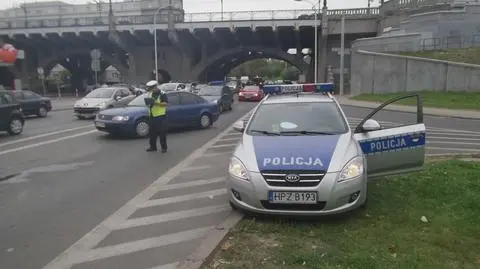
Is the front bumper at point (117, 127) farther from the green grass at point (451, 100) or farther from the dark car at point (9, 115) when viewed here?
the green grass at point (451, 100)

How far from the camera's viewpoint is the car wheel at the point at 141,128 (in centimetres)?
1438

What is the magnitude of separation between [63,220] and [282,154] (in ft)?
9.57

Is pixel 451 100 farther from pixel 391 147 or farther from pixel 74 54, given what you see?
pixel 74 54

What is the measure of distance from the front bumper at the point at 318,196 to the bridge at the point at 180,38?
50.4m

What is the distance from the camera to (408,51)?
36.8 meters

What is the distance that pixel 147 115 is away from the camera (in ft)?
47.9

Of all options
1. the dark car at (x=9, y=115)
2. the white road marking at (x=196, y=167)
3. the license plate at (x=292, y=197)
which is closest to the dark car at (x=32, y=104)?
the dark car at (x=9, y=115)

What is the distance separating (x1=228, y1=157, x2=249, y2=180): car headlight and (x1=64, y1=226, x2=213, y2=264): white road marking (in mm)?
743

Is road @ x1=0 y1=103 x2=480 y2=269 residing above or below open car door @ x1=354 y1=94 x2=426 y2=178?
below

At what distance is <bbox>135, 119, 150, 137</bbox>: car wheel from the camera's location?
14375 millimetres

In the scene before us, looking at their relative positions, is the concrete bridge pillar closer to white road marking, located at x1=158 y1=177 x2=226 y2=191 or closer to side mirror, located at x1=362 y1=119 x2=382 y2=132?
white road marking, located at x1=158 y1=177 x2=226 y2=191

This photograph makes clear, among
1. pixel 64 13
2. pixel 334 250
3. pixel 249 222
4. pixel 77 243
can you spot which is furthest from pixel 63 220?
pixel 64 13

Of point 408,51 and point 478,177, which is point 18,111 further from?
point 408,51

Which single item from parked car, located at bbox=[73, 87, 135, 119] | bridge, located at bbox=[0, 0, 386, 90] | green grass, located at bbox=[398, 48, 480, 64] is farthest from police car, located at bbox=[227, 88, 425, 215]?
bridge, located at bbox=[0, 0, 386, 90]
